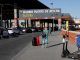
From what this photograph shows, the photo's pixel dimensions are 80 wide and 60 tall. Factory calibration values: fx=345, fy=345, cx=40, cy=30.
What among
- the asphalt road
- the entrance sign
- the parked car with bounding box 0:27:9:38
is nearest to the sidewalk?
the asphalt road

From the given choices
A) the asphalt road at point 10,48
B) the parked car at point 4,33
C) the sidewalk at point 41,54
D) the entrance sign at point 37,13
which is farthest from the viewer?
the entrance sign at point 37,13

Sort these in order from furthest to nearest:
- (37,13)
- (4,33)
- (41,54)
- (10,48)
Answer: (37,13) < (4,33) < (10,48) < (41,54)

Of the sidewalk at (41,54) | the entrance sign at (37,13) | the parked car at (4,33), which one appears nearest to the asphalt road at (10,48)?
the sidewalk at (41,54)

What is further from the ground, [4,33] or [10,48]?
[10,48]

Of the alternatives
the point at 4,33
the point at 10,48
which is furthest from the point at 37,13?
the point at 10,48

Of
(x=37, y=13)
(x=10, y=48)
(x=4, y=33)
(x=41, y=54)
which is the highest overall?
(x=37, y=13)

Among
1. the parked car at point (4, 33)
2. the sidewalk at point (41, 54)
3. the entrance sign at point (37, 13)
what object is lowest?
the parked car at point (4, 33)

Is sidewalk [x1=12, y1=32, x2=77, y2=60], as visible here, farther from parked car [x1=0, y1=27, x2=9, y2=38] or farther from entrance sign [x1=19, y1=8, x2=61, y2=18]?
entrance sign [x1=19, y1=8, x2=61, y2=18]

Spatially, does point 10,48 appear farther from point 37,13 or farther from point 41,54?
point 37,13

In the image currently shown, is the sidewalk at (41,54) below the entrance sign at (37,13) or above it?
below

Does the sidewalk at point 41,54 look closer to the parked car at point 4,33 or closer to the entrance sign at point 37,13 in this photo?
the parked car at point 4,33

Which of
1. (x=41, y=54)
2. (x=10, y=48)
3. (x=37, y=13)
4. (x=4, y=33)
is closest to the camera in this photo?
(x=41, y=54)

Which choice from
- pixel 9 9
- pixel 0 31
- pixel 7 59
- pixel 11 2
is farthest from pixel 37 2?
pixel 7 59

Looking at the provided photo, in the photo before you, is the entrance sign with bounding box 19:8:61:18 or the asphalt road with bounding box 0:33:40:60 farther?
the entrance sign with bounding box 19:8:61:18
